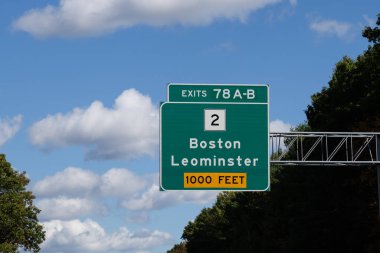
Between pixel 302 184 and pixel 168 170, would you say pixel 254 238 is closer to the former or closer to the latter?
pixel 302 184

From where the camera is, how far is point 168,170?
29.3m

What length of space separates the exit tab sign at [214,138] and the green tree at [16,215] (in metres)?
48.7

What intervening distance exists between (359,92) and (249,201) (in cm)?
4076

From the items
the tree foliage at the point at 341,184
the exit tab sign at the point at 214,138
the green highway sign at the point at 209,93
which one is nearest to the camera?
the exit tab sign at the point at 214,138

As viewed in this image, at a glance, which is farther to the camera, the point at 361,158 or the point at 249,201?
the point at 249,201

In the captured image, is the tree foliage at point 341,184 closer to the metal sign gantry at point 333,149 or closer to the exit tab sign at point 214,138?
the metal sign gantry at point 333,149

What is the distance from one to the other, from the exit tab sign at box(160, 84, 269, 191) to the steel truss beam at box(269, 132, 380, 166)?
108 centimetres

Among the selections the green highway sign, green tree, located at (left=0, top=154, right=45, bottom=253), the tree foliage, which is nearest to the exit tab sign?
the green highway sign

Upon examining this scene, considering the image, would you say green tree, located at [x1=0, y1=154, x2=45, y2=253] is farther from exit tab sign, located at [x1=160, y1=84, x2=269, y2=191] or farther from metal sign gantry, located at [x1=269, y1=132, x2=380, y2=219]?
exit tab sign, located at [x1=160, y1=84, x2=269, y2=191]

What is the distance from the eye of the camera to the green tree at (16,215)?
253 feet

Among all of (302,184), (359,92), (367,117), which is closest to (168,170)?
(367,117)

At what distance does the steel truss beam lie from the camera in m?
30.9

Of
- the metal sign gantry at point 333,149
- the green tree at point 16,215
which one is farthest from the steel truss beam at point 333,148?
the green tree at point 16,215

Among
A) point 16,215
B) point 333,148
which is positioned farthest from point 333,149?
point 16,215
